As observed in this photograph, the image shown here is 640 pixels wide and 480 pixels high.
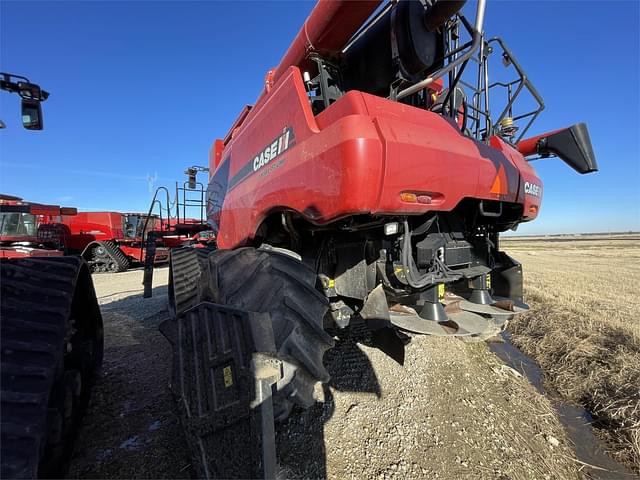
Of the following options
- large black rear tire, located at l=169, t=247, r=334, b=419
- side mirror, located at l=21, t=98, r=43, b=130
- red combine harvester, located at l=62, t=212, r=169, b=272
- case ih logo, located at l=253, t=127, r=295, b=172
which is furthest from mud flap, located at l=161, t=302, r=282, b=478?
red combine harvester, located at l=62, t=212, r=169, b=272

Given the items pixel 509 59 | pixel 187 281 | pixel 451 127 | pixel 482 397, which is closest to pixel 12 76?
pixel 187 281

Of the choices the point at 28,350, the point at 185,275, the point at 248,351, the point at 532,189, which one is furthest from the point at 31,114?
the point at 532,189

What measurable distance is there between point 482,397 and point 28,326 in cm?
315

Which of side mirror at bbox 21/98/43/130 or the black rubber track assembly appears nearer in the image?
the black rubber track assembly

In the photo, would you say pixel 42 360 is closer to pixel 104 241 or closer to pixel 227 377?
pixel 227 377

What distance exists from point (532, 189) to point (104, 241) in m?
14.7

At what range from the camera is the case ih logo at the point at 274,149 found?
2.03 meters

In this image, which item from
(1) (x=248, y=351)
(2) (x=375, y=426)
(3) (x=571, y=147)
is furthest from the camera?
(3) (x=571, y=147)

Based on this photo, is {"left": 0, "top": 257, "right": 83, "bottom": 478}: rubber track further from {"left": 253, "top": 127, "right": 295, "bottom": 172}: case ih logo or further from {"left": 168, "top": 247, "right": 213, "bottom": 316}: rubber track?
{"left": 253, "top": 127, "right": 295, "bottom": 172}: case ih logo

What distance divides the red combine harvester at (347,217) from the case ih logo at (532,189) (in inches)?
0.8

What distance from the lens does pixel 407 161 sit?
1.57 meters

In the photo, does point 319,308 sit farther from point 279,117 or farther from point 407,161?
point 279,117

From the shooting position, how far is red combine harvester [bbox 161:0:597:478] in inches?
52.7

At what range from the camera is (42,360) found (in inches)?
47.1
